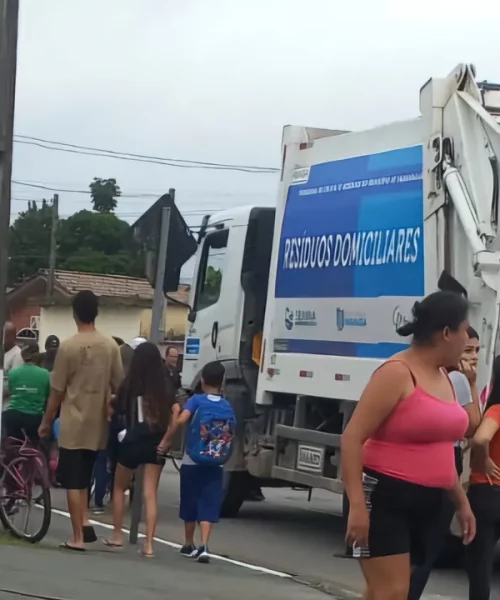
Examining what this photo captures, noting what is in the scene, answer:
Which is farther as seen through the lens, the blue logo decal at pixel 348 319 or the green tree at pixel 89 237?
the green tree at pixel 89 237

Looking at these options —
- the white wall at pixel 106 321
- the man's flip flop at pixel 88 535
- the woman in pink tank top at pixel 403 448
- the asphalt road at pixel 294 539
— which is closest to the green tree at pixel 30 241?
the white wall at pixel 106 321

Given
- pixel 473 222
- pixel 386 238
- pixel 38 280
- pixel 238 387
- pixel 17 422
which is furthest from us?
pixel 38 280

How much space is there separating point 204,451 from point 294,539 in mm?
2523

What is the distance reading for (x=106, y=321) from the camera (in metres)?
41.1

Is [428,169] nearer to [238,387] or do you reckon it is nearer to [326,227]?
[326,227]

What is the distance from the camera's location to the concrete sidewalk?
25.4ft

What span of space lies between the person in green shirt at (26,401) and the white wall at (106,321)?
29901 millimetres

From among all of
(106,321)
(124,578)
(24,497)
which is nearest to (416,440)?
(124,578)

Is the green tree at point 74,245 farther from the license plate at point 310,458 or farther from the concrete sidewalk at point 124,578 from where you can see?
the concrete sidewalk at point 124,578

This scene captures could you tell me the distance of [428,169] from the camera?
9.69 metres

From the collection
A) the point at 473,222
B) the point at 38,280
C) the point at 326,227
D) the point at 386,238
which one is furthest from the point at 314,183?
the point at 38,280

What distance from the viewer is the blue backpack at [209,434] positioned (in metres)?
9.43

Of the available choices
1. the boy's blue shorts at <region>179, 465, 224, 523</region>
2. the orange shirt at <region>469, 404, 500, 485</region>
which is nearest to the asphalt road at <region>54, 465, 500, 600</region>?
the boy's blue shorts at <region>179, 465, 224, 523</region>

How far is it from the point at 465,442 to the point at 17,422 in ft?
15.5
